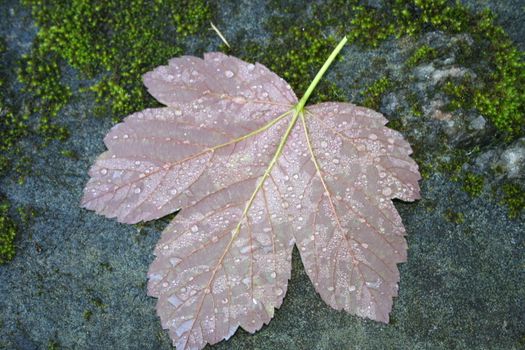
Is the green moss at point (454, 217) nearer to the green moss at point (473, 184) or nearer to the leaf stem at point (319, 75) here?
the green moss at point (473, 184)

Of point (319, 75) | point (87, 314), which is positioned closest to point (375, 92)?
point (319, 75)

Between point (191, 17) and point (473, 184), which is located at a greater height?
point (191, 17)

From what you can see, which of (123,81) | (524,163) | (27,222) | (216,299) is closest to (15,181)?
(27,222)

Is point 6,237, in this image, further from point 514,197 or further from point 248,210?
point 514,197

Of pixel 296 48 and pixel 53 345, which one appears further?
pixel 296 48

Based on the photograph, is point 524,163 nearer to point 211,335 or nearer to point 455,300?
→ point 455,300

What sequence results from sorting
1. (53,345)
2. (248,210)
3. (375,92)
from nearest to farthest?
(248,210), (53,345), (375,92)

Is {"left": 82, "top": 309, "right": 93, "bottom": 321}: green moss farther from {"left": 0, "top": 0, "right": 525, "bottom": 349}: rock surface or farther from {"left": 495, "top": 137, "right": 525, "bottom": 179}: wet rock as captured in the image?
{"left": 495, "top": 137, "right": 525, "bottom": 179}: wet rock
